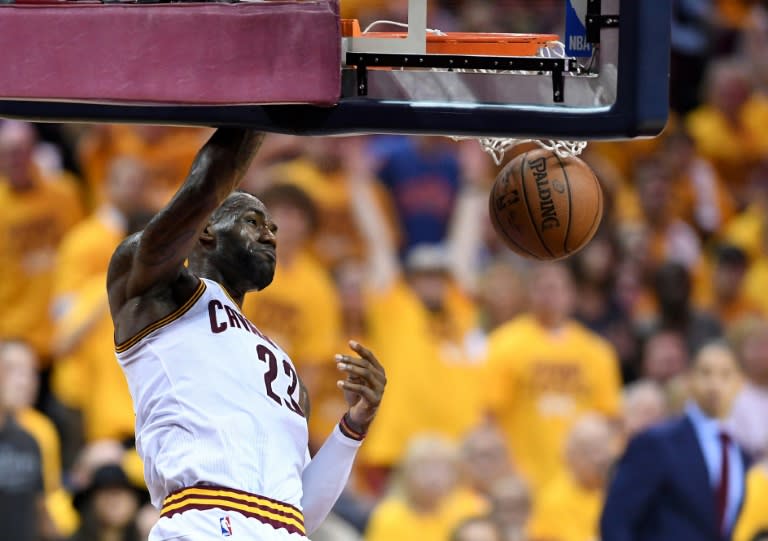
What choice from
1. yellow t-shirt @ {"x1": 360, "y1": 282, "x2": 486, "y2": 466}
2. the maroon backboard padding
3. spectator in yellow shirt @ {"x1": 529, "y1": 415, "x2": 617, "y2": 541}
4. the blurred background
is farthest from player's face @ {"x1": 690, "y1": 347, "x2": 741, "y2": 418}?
→ the maroon backboard padding

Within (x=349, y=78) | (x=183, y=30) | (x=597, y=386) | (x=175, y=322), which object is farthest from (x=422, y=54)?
(x=597, y=386)

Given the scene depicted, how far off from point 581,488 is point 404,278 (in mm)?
1739

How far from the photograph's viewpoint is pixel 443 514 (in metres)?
8.20

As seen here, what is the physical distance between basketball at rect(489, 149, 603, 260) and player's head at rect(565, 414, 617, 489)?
11.3 ft

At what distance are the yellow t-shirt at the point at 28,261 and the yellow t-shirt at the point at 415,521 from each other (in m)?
2.20

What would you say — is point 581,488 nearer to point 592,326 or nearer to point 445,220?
point 592,326

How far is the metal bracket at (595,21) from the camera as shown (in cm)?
441

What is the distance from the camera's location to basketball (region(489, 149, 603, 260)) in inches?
201

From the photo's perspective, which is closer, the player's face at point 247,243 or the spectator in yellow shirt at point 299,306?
the player's face at point 247,243

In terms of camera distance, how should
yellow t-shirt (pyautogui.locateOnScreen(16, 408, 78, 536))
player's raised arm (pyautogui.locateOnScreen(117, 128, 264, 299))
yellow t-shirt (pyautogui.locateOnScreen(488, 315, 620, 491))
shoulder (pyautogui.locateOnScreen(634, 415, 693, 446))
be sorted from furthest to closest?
yellow t-shirt (pyautogui.locateOnScreen(488, 315, 620, 491))
yellow t-shirt (pyautogui.locateOnScreen(16, 408, 78, 536))
shoulder (pyautogui.locateOnScreen(634, 415, 693, 446))
player's raised arm (pyautogui.locateOnScreen(117, 128, 264, 299))

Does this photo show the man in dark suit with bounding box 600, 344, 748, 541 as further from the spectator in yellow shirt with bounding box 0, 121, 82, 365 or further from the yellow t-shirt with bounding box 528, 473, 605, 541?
the spectator in yellow shirt with bounding box 0, 121, 82, 365

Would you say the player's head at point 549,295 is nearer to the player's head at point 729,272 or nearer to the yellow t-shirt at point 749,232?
the player's head at point 729,272

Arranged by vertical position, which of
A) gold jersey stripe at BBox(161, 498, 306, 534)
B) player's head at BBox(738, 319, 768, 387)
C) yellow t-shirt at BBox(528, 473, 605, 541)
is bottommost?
yellow t-shirt at BBox(528, 473, 605, 541)

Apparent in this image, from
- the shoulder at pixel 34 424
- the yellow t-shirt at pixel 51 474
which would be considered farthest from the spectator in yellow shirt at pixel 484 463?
the shoulder at pixel 34 424
